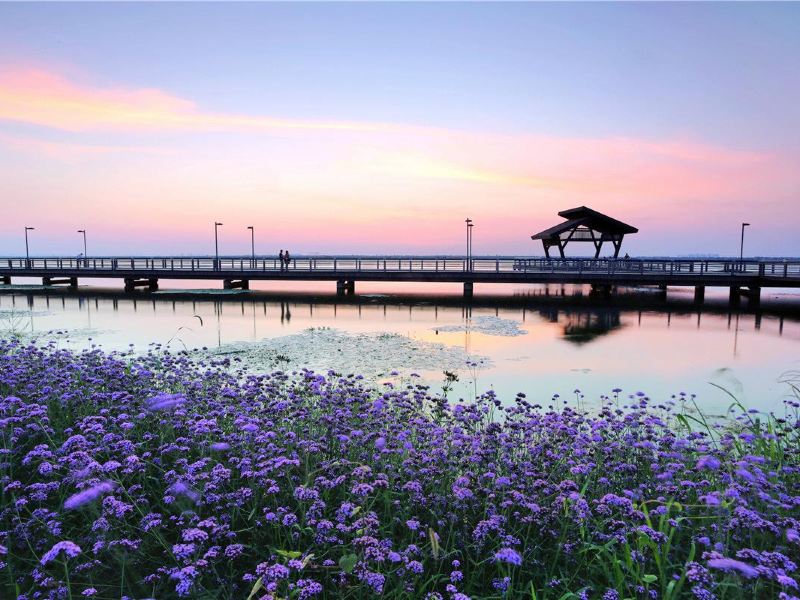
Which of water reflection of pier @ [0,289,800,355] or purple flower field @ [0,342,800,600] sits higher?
purple flower field @ [0,342,800,600]

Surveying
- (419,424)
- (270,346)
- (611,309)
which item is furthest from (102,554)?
(611,309)

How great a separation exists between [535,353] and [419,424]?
37.1 feet

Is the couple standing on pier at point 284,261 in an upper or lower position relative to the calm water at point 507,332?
upper

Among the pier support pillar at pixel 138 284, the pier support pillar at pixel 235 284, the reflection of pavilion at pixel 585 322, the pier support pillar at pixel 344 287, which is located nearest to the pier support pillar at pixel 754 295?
the reflection of pavilion at pixel 585 322

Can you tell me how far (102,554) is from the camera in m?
3.61

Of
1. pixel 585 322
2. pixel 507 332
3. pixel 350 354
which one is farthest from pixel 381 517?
pixel 585 322

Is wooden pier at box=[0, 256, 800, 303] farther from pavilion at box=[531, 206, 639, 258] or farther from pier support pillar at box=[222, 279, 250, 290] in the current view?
pavilion at box=[531, 206, 639, 258]

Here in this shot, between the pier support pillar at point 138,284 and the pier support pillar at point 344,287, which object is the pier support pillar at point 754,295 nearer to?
the pier support pillar at point 344,287

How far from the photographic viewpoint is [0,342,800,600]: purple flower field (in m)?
3.08

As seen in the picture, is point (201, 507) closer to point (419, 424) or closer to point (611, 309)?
point (419, 424)

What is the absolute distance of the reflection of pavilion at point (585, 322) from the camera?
19.7 meters

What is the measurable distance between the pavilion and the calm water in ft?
16.9

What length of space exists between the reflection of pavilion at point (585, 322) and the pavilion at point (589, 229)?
38.6 feet

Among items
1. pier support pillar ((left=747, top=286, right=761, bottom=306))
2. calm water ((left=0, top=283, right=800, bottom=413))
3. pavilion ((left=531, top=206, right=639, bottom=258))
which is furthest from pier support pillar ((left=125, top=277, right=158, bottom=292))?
pier support pillar ((left=747, top=286, right=761, bottom=306))
